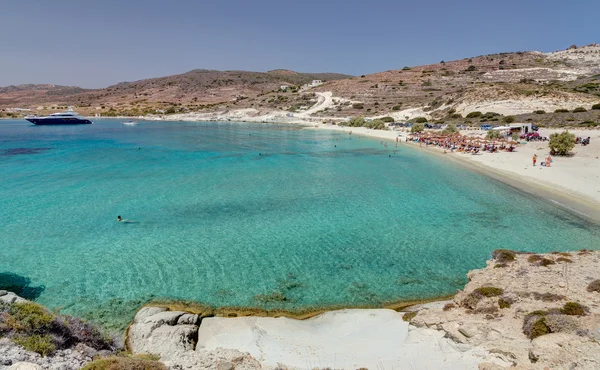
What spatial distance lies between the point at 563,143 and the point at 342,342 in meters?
40.0

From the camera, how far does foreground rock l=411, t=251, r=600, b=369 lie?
26.7ft

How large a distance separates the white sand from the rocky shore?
0.03m

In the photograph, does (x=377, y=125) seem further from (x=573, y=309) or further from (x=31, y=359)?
(x=31, y=359)

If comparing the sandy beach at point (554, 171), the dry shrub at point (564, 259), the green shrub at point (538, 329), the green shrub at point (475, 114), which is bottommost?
the dry shrub at point (564, 259)

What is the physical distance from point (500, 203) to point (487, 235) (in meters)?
7.44

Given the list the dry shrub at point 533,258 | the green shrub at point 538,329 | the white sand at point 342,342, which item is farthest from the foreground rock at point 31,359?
the dry shrub at point 533,258

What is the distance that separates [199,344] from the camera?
35.2 feet

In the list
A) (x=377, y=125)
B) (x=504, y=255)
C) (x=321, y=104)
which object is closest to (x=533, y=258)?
(x=504, y=255)

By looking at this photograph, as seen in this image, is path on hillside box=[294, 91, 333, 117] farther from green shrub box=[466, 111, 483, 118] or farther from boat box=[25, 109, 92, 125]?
boat box=[25, 109, 92, 125]

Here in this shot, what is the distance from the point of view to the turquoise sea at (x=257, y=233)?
14.5 metres

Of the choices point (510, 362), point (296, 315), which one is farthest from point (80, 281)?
point (510, 362)

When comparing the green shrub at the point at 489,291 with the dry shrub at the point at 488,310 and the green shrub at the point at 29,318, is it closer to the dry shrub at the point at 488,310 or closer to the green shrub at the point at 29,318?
the dry shrub at the point at 488,310

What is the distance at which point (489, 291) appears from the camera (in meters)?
12.3

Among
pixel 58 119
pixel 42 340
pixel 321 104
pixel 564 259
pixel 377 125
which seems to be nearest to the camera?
pixel 42 340
